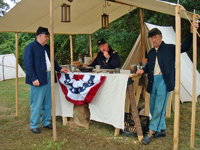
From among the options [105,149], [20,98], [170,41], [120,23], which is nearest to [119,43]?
[120,23]

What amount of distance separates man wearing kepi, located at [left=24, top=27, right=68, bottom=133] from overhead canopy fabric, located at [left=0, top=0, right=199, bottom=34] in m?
0.52

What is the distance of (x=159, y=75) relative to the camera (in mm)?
2646

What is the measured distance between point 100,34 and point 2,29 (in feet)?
17.3

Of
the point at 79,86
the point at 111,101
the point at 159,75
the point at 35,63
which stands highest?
the point at 35,63

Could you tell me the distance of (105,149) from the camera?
2586 mm

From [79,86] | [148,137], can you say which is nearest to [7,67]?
[79,86]

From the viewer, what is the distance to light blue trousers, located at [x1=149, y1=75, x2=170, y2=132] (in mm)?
2635

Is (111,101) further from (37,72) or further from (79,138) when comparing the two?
(37,72)

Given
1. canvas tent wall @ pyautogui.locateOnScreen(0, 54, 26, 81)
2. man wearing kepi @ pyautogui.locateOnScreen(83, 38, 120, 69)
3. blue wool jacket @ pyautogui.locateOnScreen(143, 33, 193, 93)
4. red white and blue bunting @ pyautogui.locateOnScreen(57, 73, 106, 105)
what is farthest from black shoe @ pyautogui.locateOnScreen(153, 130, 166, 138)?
canvas tent wall @ pyautogui.locateOnScreen(0, 54, 26, 81)

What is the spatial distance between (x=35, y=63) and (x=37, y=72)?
14 centimetres

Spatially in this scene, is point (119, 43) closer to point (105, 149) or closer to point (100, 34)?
point (100, 34)

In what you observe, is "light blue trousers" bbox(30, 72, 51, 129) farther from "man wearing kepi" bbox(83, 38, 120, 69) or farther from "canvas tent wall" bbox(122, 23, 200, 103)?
"canvas tent wall" bbox(122, 23, 200, 103)

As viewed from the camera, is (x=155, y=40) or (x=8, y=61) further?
(x=8, y=61)

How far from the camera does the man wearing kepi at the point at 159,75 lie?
2.57 m
